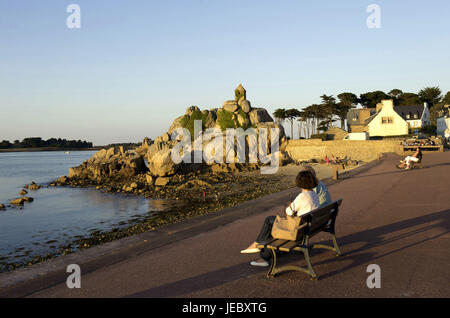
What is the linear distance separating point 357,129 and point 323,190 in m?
80.2

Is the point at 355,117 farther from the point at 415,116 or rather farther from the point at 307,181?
the point at 307,181

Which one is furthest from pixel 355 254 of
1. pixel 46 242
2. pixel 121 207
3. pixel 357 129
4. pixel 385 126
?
pixel 357 129

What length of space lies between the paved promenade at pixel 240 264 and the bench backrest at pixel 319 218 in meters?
0.59

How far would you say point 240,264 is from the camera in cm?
569

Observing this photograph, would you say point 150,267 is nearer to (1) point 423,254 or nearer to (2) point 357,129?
(1) point 423,254

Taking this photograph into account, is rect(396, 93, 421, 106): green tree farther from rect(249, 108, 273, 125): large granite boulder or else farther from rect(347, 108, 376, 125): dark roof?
rect(249, 108, 273, 125): large granite boulder

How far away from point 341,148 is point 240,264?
51.4 meters

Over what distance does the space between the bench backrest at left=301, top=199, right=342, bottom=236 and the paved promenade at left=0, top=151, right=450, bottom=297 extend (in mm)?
591

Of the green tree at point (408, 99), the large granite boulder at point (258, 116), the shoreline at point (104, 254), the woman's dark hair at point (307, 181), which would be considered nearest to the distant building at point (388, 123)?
the large granite boulder at point (258, 116)

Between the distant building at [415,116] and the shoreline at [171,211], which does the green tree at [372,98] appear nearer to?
the distant building at [415,116]

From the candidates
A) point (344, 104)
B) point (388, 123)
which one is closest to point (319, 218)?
point (388, 123)

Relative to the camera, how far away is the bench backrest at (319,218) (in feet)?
16.7

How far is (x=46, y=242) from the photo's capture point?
12.3 m

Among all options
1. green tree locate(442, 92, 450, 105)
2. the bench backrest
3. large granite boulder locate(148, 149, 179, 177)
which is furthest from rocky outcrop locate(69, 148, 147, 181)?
green tree locate(442, 92, 450, 105)
